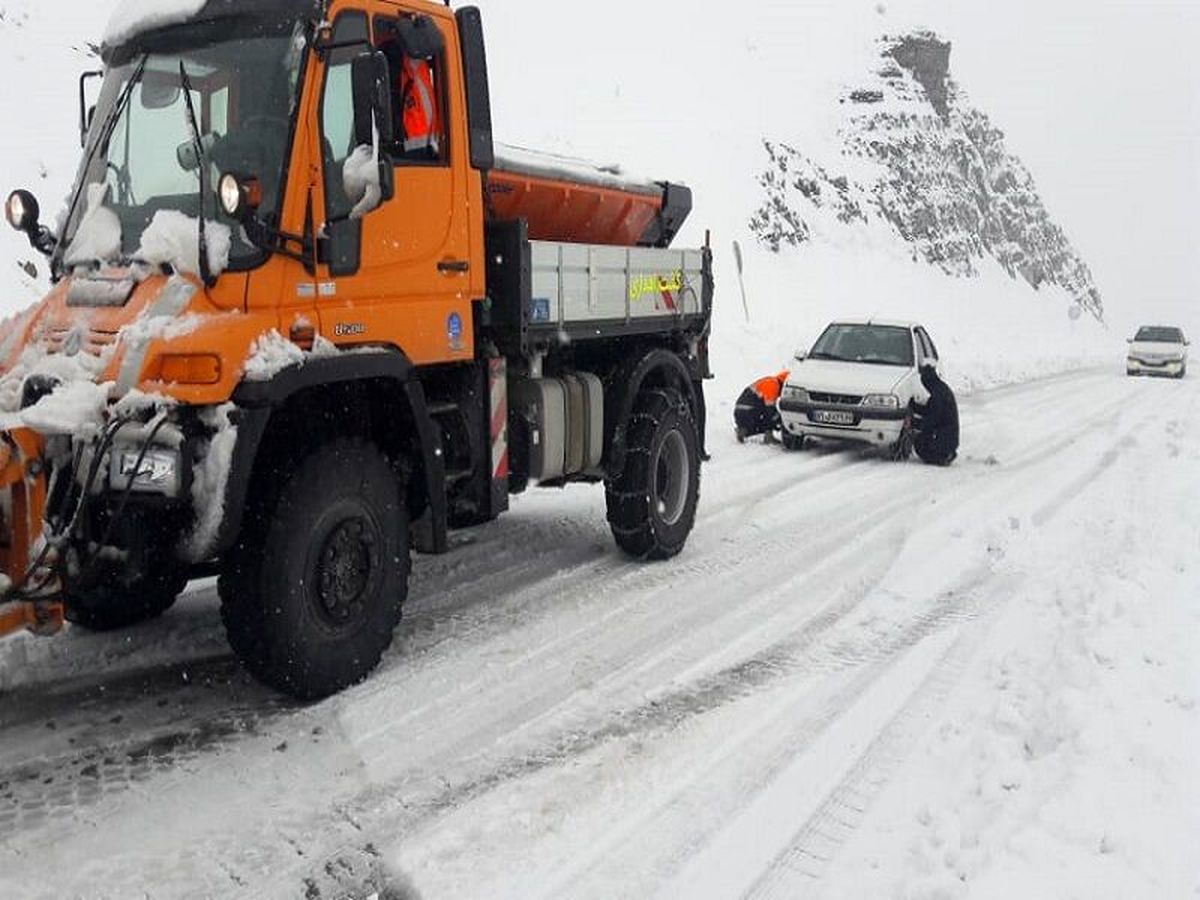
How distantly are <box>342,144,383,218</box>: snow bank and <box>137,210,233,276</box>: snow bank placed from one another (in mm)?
554

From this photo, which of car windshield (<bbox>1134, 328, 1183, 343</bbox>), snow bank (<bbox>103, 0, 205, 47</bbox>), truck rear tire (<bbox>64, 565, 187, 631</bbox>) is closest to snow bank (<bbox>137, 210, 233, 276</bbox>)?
snow bank (<bbox>103, 0, 205, 47</bbox>)

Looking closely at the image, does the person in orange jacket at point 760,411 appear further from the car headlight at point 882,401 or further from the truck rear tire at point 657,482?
the truck rear tire at point 657,482

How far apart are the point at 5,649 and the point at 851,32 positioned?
5398cm

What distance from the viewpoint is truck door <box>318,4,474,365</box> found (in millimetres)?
4688

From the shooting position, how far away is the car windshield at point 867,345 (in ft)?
43.4

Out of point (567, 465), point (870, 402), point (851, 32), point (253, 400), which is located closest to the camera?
point (253, 400)

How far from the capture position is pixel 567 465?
22.9 ft

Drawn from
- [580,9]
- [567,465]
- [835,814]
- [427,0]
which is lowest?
[835,814]

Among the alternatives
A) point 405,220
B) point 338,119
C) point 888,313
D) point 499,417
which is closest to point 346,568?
point 499,417

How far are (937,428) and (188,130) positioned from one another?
371 inches

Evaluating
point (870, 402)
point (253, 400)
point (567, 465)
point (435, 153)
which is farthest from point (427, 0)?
point (870, 402)

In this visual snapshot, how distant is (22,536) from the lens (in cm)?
388

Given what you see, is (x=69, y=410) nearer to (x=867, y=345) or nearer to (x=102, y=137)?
(x=102, y=137)

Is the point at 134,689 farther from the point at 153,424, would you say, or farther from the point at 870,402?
the point at 870,402
